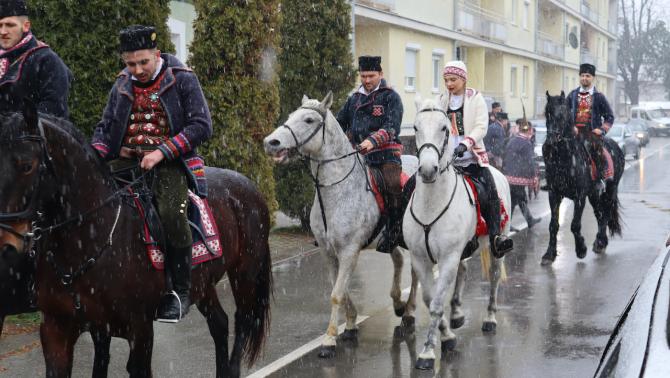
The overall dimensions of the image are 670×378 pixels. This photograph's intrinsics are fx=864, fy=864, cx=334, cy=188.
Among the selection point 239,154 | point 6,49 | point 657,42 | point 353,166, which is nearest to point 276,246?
point 239,154

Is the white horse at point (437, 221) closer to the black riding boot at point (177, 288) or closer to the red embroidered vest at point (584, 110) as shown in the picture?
the black riding boot at point (177, 288)

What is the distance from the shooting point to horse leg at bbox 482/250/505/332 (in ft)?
27.3

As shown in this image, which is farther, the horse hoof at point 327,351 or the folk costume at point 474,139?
the folk costume at point 474,139

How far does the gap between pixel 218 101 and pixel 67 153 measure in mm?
7622

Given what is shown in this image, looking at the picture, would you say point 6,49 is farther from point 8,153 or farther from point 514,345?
point 514,345

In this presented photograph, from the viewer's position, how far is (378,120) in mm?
8359

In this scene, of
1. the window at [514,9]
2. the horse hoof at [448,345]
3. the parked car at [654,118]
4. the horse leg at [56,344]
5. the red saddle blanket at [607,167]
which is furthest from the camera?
the parked car at [654,118]

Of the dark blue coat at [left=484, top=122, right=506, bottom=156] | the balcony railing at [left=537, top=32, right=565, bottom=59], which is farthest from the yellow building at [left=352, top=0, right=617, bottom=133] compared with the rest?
the dark blue coat at [left=484, top=122, right=506, bottom=156]

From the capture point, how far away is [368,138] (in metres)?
7.97

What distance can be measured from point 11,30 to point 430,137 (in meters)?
3.22

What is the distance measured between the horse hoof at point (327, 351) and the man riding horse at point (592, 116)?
22.6ft

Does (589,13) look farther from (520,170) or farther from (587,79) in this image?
(587,79)

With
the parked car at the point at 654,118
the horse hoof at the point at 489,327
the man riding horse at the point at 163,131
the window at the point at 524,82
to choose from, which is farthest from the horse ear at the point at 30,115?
the parked car at the point at 654,118

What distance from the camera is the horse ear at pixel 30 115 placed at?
14.4ft
